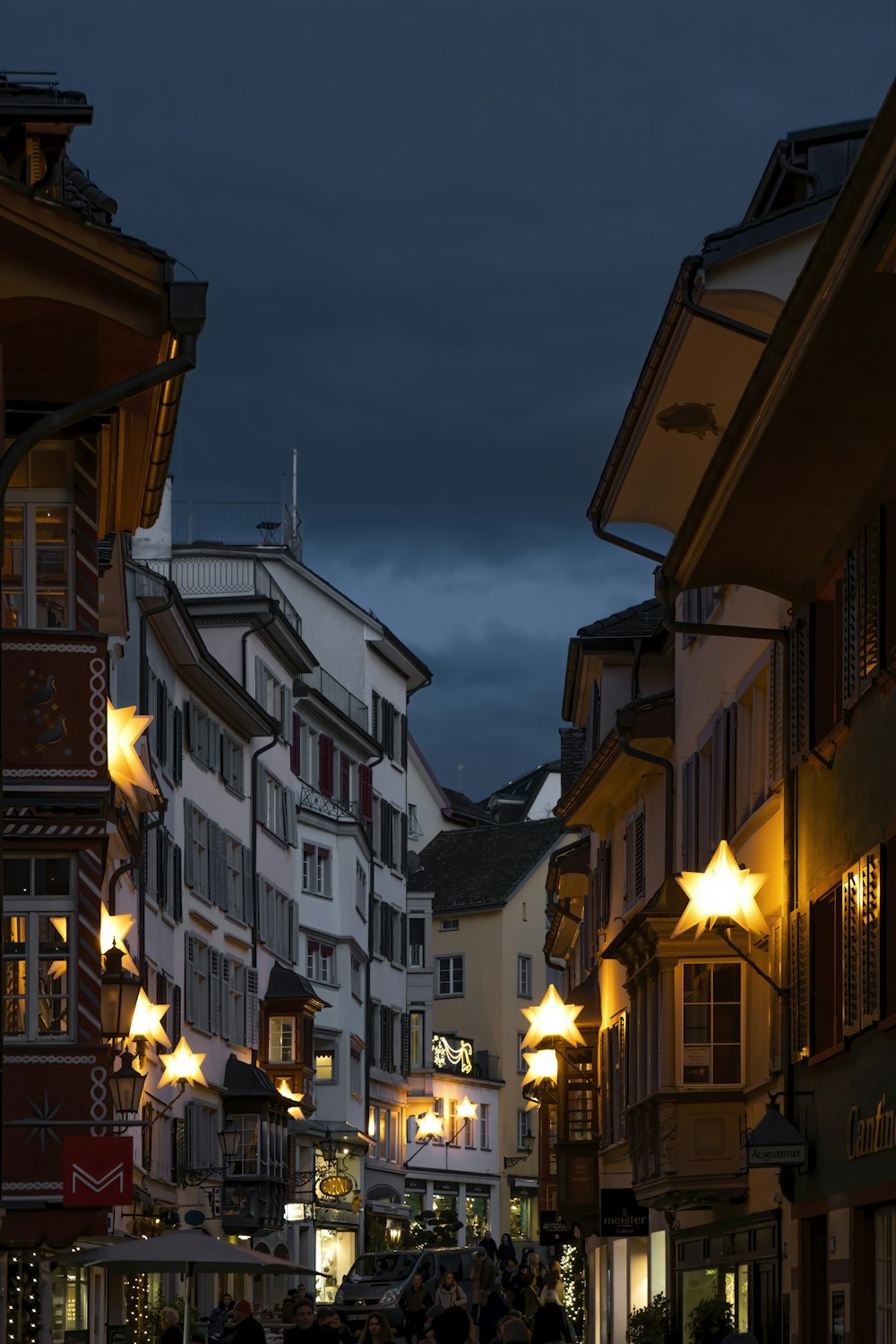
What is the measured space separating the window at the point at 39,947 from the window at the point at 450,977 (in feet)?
231

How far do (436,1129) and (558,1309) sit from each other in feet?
166

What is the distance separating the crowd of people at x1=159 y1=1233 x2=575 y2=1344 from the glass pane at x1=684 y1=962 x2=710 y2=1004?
431 cm

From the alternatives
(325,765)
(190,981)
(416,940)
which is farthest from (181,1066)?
(416,940)

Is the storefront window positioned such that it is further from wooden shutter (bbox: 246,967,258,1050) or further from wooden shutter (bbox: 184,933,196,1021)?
wooden shutter (bbox: 184,933,196,1021)

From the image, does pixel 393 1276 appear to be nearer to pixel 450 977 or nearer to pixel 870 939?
pixel 870 939

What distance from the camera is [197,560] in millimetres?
63812

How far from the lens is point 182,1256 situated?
2453 centimetres

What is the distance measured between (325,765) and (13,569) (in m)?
47.6

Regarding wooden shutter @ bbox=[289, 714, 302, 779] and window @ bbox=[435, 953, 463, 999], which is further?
window @ bbox=[435, 953, 463, 999]

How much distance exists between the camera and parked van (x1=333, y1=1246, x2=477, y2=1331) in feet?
164

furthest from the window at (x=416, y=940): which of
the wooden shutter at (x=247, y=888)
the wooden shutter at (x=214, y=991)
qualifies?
the wooden shutter at (x=214, y=991)

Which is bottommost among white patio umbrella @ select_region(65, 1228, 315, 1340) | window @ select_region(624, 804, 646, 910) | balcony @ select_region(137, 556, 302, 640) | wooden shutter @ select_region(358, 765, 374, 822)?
white patio umbrella @ select_region(65, 1228, 315, 1340)

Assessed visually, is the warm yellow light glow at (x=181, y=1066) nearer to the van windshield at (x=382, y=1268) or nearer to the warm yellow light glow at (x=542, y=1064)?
the warm yellow light glow at (x=542, y=1064)

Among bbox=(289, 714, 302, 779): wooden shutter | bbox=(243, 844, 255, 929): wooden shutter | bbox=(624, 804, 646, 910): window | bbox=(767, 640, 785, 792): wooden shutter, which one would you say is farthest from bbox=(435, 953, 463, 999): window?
bbox=(767, 640, 785, 792): wooden shutter
